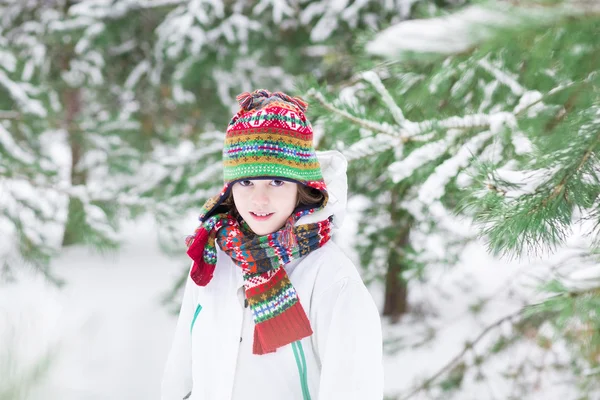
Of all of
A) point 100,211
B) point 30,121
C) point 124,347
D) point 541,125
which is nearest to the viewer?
point 541,125

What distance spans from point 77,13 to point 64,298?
402 centimetres

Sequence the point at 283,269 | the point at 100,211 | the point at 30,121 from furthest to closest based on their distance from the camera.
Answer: the point at 30,121 < the point at 100,211 < the point at 283,269

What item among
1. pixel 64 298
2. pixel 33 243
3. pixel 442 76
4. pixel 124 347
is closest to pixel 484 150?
pixel 442 76

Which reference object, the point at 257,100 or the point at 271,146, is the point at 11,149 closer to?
the point at 257,100

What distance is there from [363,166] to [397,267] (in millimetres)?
3369

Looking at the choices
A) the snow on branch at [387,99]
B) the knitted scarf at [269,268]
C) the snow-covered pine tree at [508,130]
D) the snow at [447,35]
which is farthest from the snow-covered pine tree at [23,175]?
the snow at [447,35]

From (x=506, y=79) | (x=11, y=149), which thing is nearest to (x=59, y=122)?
(x=11, y=149)

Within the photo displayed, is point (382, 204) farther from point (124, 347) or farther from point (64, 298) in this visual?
point (64, 298)

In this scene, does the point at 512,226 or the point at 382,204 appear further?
the point at 382,204

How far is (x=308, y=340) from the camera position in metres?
1.53

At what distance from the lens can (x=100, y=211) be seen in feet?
15.0

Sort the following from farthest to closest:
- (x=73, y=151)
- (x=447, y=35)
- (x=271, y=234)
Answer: (x=73, y=151)
(x=271, y=234)
(x=447, y=35)

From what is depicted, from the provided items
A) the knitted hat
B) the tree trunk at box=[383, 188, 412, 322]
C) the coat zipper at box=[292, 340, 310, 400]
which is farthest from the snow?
the tree trunk at box=[383, 188, 412, 322]

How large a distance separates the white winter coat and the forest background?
1.13 feet
